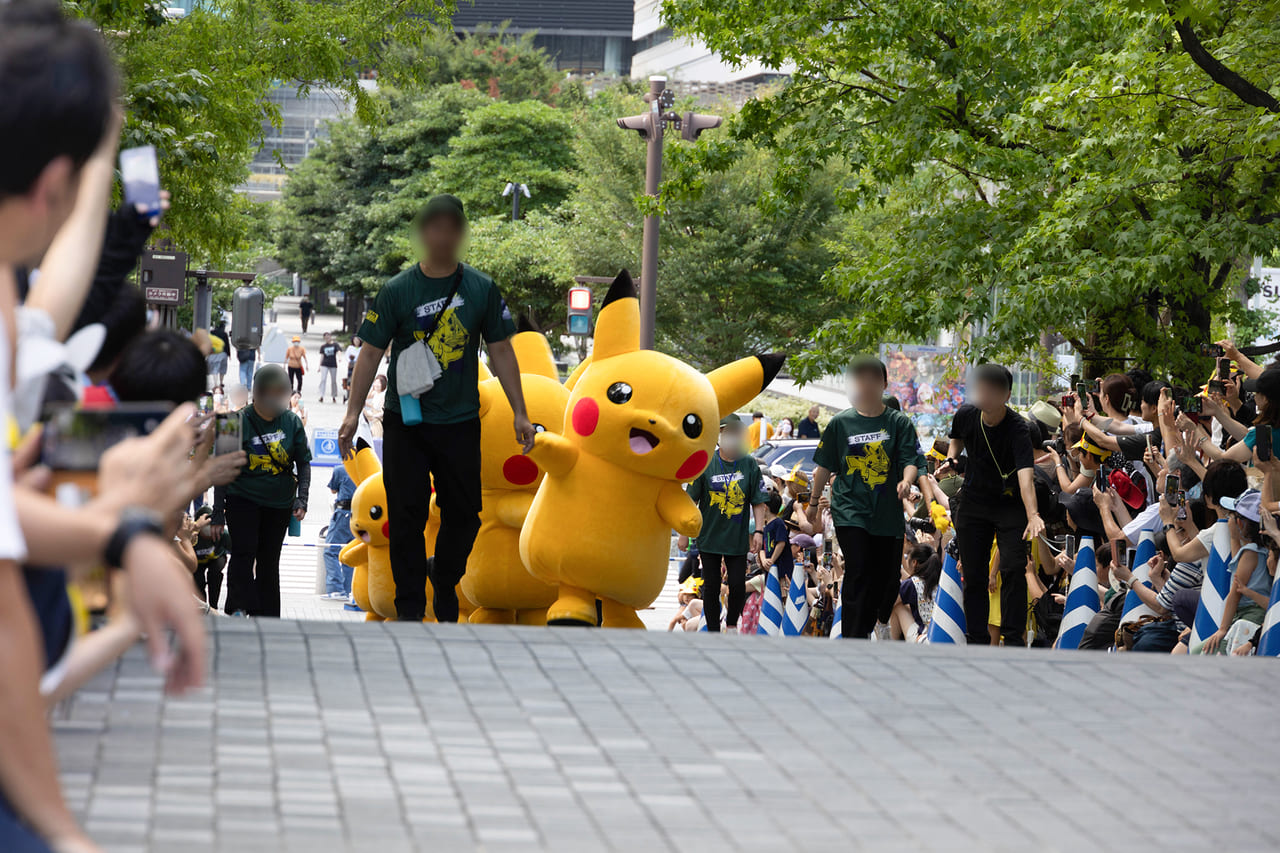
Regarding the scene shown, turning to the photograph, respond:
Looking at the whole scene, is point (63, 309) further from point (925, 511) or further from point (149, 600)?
point (925, 511)

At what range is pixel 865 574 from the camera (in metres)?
9.48

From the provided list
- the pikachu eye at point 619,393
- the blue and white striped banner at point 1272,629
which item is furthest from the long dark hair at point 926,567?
the blue and white striped banner at point 1272,629

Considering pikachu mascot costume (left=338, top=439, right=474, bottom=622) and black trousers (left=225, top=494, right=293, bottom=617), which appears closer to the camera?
black trousers (left=225, top=494, right=293, bottom=617)

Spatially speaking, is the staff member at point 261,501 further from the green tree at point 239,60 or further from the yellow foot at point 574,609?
the green tree at point 239,60

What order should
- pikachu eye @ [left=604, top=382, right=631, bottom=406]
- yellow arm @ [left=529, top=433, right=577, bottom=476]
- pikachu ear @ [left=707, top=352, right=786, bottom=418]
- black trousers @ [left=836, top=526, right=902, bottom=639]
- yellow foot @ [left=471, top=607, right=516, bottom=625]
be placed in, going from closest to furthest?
yellow arm @ [left=529, top=433, right=577, bottom=476] < pikachu eye @ [left=604, top=382, right=631, bottom=406] < pikachu ear @ [left=707, top=352, right=786, bottom=418] < black trousers @ [left=836, top=526, right=902, bottom=639] < yellow foot @ [left=471, top=607, right=516, bottom=625]

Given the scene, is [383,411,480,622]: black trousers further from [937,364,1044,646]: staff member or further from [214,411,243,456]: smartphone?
[937,364,1044,646]: staff member

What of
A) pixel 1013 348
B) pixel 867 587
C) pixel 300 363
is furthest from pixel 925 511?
pixel 300 363

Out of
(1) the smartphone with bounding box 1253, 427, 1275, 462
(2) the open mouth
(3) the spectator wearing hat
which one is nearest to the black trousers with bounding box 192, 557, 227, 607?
(2) the open mouth

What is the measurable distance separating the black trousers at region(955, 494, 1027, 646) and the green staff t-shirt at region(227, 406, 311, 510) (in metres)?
4.33

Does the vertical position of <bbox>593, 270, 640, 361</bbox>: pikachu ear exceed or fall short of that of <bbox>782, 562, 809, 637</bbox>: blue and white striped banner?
it exceeds it

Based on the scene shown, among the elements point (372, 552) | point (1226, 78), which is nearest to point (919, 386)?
point (1226, 78)

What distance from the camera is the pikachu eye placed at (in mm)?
8617

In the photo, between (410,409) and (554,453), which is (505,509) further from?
(410,409)

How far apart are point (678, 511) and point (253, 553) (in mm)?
3021
